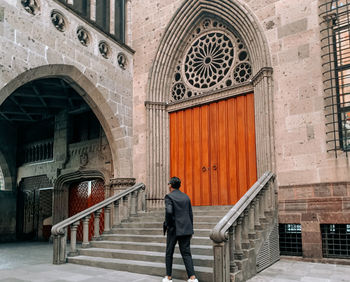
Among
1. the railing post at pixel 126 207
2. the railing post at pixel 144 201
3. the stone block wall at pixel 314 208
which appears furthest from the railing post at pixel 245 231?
the railing post at pixel 144 201

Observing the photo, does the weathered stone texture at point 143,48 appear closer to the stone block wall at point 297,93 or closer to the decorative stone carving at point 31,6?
the stone block wall at point 297,93

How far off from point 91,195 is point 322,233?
7.64m

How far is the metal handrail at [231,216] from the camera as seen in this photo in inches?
196

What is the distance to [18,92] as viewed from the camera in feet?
39.4

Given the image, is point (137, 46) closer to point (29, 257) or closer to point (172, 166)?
point (172, 166)

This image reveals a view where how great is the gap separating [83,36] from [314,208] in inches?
267

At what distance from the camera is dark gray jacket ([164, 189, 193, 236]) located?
5109mm

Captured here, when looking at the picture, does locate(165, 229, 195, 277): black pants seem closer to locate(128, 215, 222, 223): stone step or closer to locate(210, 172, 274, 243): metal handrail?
locate(210, 172, 274, 243): metal handrail

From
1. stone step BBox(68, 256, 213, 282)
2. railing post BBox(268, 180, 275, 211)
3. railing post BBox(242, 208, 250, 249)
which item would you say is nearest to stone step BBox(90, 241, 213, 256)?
stone step BBox(68, 256, 213, 282)

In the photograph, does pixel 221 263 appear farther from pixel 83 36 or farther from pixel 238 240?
pixel 83 36

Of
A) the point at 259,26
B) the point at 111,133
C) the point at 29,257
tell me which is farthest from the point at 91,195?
the point at 259,26

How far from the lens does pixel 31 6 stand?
25.4 ft

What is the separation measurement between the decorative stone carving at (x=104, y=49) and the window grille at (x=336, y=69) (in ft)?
17.8

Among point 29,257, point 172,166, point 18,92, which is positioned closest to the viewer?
point 29,257
